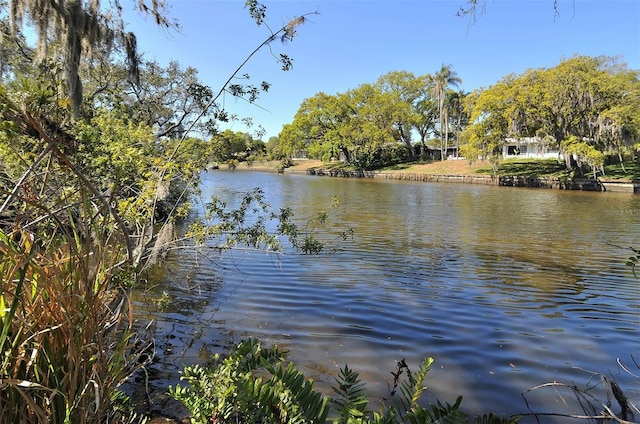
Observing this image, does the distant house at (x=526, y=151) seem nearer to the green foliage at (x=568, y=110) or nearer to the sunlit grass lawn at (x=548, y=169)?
the sunlit grass lawn at (x=548, y=169)

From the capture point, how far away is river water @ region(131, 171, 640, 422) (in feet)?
14.5

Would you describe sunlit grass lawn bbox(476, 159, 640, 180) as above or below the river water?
above

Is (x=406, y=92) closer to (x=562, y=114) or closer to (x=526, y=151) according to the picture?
(x=526, y=151)

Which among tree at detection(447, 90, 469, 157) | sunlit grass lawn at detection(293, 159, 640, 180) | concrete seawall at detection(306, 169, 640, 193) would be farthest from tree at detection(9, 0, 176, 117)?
tree at detection(447, 90, 469, 157)

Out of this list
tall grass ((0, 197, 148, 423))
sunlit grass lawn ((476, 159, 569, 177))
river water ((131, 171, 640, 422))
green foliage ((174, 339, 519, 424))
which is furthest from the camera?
sunlit grass lawn ((476, 159, 569, 177))

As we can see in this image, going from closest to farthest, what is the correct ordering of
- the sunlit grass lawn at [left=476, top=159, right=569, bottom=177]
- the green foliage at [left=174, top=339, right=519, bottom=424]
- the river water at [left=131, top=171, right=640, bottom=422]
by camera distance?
the green foliage at [left=174, top=339, right=519, bottom=424], the river water at [left=131, top=171, right=640, bottom=422], the sunlit grass lawn at [left=476, top=159, right=569, bottom=177]

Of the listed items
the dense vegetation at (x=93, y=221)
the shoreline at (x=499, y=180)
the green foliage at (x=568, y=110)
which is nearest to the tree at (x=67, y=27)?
the dense vegetation at (x=93, y=221)

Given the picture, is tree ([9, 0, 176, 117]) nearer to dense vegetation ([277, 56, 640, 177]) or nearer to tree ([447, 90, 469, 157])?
dense vegetation ([277, 56, 640, 177])

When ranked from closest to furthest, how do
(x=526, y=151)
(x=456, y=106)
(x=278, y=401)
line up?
1. (x=278, y=401)
2. (x=526, y=151)
3. (x=456, y=106)

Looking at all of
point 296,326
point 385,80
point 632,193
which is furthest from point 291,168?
point 296,326

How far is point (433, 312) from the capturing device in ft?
21.1

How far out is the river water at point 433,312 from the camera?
4.42 metres

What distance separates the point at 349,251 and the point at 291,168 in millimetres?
60748

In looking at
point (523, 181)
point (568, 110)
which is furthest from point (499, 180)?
point (568, 110)
